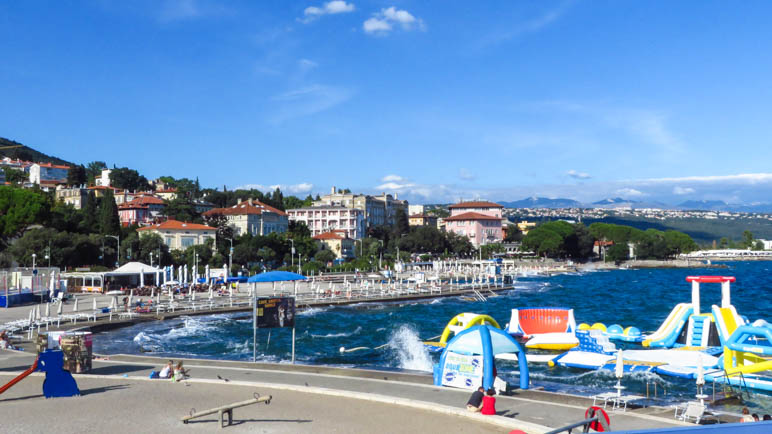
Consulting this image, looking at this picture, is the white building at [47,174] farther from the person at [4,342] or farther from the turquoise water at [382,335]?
the person at [4,342]

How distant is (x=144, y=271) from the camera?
167ft

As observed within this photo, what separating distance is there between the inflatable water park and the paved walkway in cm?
→ 91

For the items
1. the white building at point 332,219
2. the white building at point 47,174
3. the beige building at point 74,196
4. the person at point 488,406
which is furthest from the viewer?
the white building at point 47,174

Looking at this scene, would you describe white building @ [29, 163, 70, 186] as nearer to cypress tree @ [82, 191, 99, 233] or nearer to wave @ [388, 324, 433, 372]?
cypress tree @ [82, 191, 99, 233]

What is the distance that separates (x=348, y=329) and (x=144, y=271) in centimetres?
2316

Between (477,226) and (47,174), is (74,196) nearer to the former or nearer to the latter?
(47,174)

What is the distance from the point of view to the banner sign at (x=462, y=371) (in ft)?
46.5

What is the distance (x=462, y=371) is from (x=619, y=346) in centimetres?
1763

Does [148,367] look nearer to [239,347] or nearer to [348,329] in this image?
[239,347]

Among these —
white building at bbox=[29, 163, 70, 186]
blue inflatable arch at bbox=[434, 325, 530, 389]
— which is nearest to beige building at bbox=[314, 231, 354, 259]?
white building at bbox=[29, 163, 70, 186]

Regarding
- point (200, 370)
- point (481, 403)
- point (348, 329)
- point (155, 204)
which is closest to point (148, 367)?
point (200, 370)

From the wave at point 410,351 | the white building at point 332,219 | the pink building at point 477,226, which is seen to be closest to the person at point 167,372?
the wave at point 410,351

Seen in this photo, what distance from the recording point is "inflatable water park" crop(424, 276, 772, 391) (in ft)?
48.2

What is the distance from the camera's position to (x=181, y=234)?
87938 millimetres
